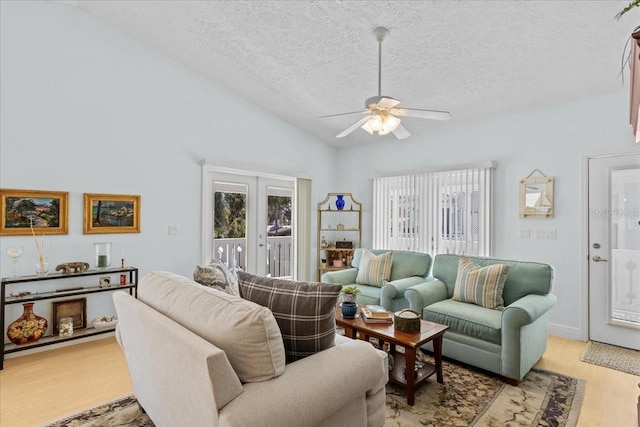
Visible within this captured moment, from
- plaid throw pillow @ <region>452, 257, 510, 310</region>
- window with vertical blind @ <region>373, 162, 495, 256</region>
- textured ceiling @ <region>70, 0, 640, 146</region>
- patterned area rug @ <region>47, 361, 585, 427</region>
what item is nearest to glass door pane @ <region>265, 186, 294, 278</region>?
Answer: window with vertical blind @ <region>373, 162, 495, 256</region>

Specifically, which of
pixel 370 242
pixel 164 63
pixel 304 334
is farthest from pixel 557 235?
pixel 164 63

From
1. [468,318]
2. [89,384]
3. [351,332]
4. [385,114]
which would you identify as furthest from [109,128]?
[468,318]

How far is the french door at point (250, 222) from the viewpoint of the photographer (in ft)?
15.1

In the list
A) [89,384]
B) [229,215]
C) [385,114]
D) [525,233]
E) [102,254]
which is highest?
[385,114]

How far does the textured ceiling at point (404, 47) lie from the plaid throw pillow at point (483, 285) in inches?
76.5

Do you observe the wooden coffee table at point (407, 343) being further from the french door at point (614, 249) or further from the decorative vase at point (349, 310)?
the french door at point (614, 249)

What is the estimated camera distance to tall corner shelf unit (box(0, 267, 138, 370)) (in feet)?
Result: 9.86

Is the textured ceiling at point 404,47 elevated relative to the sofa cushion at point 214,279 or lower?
elevated

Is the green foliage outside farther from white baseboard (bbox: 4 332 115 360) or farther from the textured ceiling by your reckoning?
white baseboard (bbox: 4 332 115 360)

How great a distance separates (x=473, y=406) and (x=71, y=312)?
385 centimetres

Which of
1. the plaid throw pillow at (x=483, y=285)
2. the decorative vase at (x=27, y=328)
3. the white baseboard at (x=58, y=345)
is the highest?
the plaid throw pillow at (x=483, y=285)

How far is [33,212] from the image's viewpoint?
3283 millimetres

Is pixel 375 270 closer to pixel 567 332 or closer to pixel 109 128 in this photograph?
pixel 567 332

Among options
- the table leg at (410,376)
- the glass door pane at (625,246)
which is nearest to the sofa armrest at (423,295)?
the table leg at (410,376)
